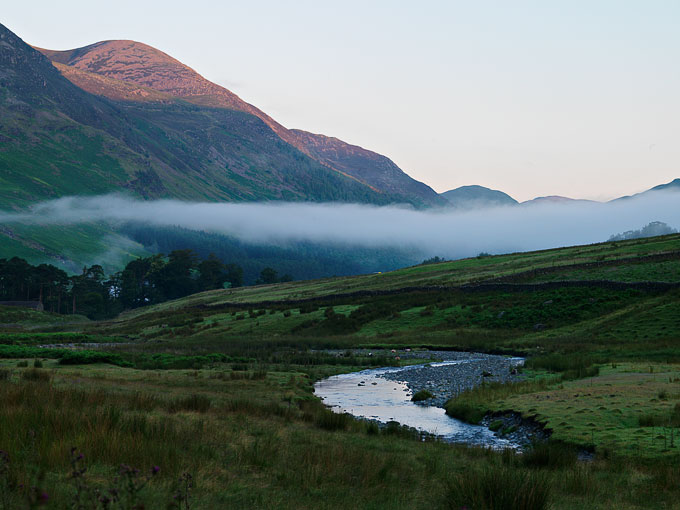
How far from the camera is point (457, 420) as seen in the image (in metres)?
22.6

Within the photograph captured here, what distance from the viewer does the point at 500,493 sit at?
930 centimetres

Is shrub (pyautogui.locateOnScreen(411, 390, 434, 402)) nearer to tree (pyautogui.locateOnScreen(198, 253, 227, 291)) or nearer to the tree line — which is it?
the tree line

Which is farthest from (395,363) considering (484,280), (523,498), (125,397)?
(484,280)

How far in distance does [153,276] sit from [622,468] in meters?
181

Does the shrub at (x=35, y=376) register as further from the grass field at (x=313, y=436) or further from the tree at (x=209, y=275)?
the tree at (x=209, y=275)

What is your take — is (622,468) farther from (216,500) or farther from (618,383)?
(618,383)

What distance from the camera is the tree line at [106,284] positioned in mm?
149000

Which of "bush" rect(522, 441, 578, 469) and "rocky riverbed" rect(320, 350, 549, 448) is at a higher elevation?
"bush" rect(522, 441, 578, 469)

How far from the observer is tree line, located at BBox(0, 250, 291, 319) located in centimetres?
14900

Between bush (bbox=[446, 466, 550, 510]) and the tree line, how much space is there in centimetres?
15620

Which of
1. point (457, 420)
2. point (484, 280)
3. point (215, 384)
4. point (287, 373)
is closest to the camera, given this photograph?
point (457, 420)

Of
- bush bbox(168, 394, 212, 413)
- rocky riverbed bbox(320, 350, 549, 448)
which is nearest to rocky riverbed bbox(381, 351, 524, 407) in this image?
rocky riverbed bbox(320, 350, 549, 448)

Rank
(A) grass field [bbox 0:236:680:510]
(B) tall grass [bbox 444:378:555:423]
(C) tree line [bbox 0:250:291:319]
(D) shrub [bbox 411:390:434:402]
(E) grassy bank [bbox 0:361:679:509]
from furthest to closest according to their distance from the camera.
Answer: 1. (C) tree line [bbox 0:250:291:319]
2. (D) shrub [bbox 411:390:434:402]
3. (B) tall grass [bbox 444:378:555:423]
4. (A) grass field [bbox 0:236:680:510]
5. (E) grassy bank [bbox 0:361:679:509]

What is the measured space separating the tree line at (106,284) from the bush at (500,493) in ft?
512
